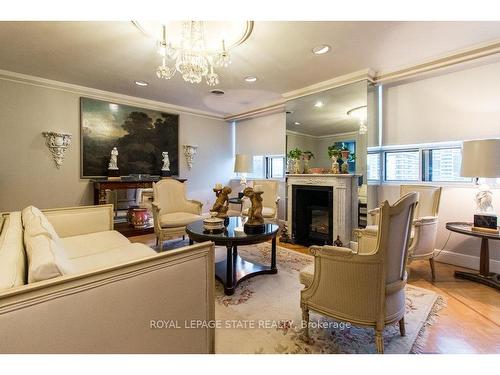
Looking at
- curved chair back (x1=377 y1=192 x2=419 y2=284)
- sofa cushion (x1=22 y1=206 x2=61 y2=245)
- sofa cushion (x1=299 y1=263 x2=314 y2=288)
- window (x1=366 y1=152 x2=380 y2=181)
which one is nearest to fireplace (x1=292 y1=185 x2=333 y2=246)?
window (x1=366 y1=152 x2=380 y2=181)

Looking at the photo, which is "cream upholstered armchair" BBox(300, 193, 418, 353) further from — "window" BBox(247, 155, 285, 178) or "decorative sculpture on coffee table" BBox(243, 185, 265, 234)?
"window" BBox(247, 155, 285, 178)

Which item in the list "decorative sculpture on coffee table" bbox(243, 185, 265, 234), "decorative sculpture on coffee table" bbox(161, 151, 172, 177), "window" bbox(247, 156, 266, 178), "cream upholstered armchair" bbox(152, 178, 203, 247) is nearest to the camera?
"decorative sculpture on coffee table" bbox(243, 185, 265, 234)

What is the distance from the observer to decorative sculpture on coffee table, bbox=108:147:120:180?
14.8ft

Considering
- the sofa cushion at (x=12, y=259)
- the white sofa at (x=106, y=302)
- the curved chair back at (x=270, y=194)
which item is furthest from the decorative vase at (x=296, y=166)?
the sofa cushion at (x=12, y=259)

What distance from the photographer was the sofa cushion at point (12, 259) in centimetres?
89

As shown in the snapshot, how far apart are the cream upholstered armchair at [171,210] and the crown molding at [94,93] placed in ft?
6.65

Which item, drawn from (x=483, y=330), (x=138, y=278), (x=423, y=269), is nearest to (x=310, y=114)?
(x=423, y=269)

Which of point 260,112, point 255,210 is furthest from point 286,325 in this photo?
point 260,112

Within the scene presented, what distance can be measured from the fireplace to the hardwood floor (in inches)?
58.1

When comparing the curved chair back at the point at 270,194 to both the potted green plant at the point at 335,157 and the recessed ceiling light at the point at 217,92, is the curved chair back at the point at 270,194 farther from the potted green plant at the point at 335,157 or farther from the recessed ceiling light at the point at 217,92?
the recessed ceiling light at the point at 217,92
